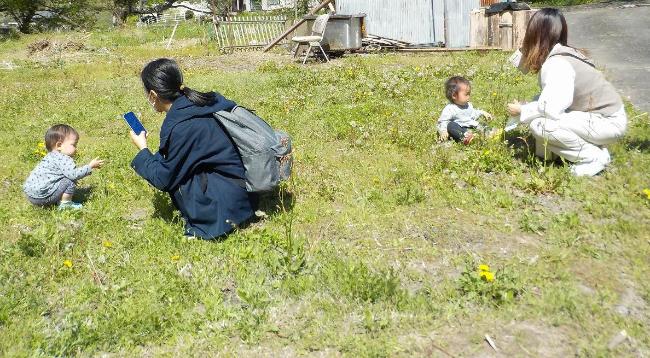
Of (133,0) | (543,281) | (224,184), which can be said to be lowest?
(543,281)

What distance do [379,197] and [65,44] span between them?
21.0 m

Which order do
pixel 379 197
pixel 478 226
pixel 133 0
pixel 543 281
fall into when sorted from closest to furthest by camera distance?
pixel 543 281
pixel 478 226
pixel 379 197
pixel 133 0

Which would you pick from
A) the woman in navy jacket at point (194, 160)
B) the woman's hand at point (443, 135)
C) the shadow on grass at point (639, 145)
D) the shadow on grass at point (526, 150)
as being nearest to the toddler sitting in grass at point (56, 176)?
the woman in navy jacket at point (194, 160)

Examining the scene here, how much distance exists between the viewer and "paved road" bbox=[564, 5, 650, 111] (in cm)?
896

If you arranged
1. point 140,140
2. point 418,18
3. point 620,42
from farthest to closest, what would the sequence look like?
point 418,18 → point 620,42 → point 140,140

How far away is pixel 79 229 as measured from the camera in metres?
4.52

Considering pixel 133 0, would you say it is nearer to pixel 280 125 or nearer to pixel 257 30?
pixel 257 30

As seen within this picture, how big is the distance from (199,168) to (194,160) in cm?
11

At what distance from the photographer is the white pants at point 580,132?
4762 mm

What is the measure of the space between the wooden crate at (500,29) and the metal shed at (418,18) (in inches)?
73.9

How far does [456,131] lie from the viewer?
241 inches

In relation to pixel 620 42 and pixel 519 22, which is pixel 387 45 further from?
pixel 620 42

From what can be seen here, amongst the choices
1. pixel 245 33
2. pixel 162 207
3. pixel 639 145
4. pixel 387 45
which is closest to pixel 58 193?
pixel 162 207

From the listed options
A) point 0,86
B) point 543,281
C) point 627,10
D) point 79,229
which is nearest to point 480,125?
point 543,281
